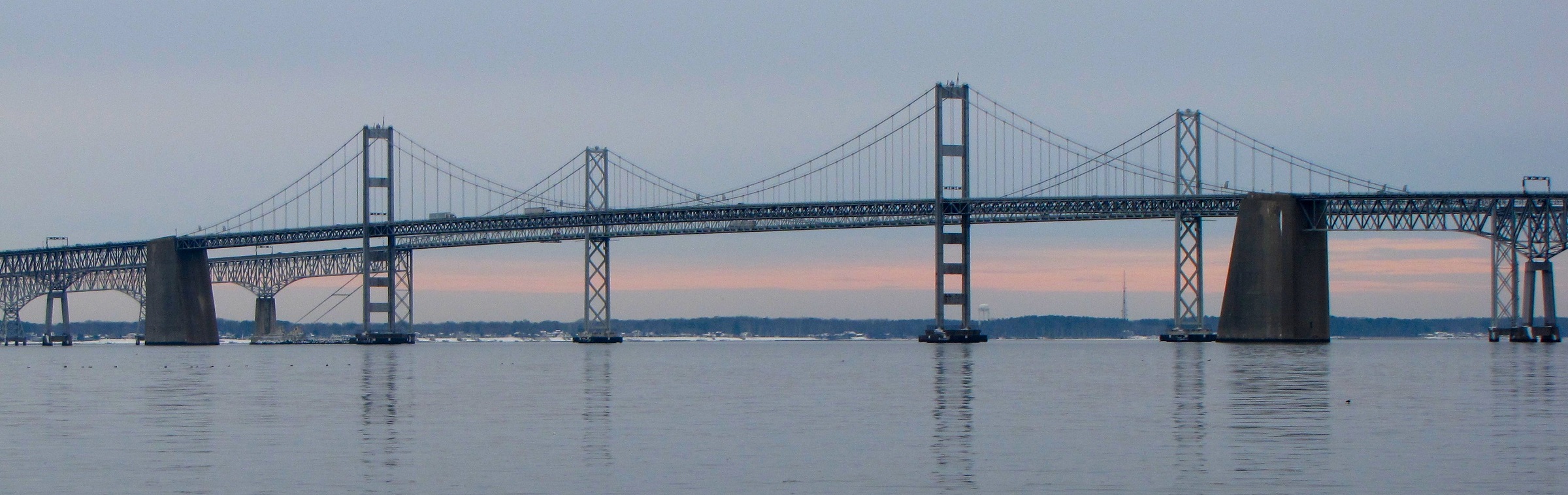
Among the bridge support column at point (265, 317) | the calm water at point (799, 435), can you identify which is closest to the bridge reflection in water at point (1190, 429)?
the calm water at point (799, 435)

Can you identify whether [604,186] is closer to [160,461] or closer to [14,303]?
[14,303]

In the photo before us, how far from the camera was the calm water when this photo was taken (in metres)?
15.1

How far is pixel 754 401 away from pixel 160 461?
40.3 ft

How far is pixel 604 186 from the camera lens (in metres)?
117

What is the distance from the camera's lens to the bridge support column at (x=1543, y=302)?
281ft

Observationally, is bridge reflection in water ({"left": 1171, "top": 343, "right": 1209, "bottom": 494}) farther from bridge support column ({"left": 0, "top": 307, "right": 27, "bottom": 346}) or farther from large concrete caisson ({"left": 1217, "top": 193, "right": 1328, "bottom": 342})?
bridge support column ({"left": 0, "top": 307, "right": 27, "bottom": 346})

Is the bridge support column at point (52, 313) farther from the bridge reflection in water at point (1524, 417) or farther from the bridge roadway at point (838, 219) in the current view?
the bridge reflection in water at point (1524, 417)

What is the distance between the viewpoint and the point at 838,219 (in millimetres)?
93688

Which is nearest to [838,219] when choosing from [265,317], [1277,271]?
[1277,271]

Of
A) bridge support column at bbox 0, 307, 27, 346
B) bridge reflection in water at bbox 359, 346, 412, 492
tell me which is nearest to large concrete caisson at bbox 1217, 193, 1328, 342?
bridge reflection in water at bbox 359, 346, 412, 492

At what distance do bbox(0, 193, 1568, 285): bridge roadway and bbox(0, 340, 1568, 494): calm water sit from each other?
42.5m

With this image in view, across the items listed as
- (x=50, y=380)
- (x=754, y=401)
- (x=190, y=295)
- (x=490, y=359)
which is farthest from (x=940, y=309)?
(x=754, y=401)

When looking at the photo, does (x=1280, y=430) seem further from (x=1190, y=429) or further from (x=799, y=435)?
(x=799, y=435)

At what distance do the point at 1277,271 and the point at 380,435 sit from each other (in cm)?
6507
